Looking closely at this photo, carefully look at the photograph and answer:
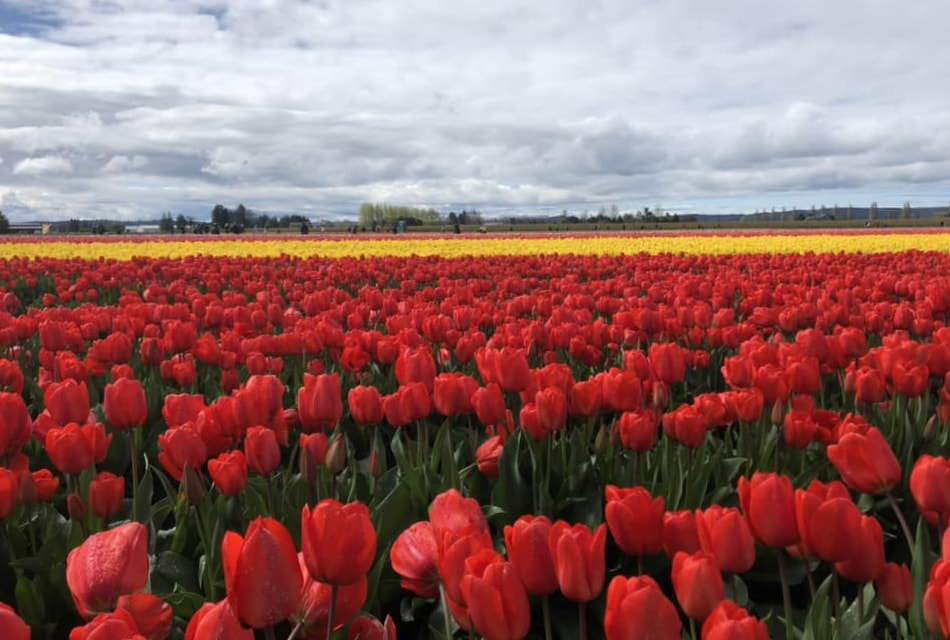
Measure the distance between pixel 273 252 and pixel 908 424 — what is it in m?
20.8

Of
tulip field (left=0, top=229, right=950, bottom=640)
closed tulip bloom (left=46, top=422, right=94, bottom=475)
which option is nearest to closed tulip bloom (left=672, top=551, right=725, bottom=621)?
tulip field (left=0, top=229, right=950, bottom=640)

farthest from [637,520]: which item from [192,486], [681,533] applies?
[192,486]

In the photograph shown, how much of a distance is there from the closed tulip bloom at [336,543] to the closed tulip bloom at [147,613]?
408mm

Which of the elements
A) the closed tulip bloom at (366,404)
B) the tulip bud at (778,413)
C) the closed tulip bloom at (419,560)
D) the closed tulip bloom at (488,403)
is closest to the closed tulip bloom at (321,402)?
the closed tulip bloom at (366,404)

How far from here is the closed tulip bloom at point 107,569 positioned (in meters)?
1.65

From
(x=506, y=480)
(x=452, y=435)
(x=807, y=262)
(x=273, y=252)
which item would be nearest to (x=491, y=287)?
(x=807, y=262)

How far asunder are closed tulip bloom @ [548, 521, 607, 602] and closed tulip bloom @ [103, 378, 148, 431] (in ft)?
6.67

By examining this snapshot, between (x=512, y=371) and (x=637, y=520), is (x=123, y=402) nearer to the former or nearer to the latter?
(x=512, y=371)

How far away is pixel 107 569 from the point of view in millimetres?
1657

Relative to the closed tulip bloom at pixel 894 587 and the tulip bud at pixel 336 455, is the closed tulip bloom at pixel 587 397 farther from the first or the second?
the closed tulip bloom at pixel 894 587

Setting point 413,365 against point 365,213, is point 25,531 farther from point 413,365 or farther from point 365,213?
point 365,213

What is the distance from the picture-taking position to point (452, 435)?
368 cm

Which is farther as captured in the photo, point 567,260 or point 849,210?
Result: point 849,210

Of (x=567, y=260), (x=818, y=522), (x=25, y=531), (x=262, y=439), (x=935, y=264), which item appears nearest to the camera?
(x=818, y=522)
